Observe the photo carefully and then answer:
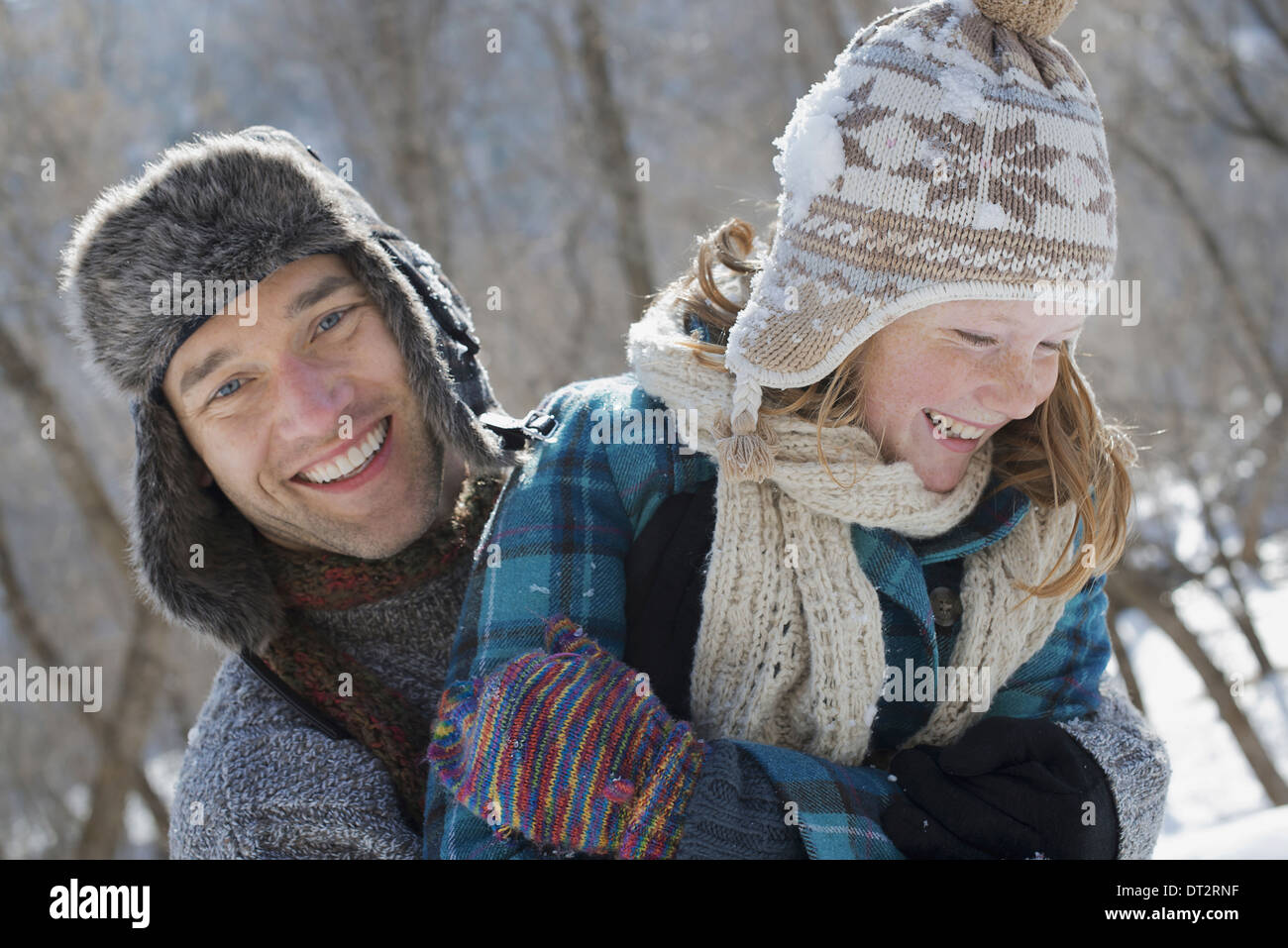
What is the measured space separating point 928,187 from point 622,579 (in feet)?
2.88

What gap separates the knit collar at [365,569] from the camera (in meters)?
2.40

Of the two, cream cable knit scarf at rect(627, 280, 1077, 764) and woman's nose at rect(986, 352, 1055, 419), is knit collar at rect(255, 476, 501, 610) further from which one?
woman's nose at rect(986, 352, 1055, 419)

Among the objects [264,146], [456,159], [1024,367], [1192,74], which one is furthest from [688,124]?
[1024,367]

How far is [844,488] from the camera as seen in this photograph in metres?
1.86

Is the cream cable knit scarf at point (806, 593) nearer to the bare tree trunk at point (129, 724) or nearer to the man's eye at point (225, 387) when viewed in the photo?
the man's eye at point (225, 387)

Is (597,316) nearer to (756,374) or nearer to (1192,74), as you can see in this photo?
(1192,74)

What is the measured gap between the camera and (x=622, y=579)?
2.02 metres
